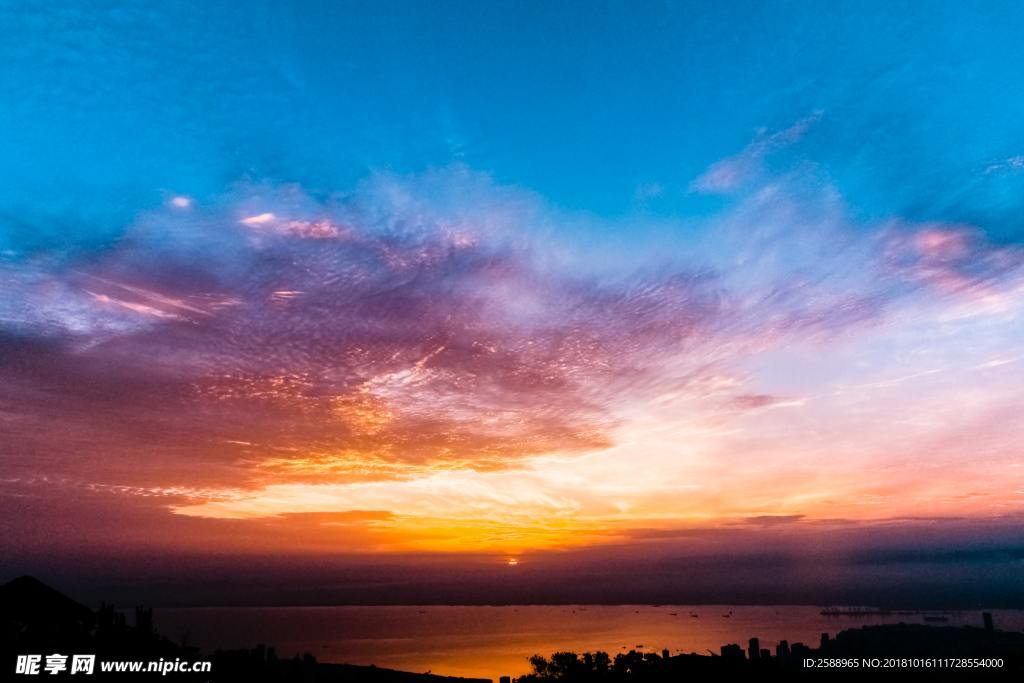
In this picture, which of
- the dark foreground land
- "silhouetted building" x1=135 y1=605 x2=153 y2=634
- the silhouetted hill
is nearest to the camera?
the silhouetted hill

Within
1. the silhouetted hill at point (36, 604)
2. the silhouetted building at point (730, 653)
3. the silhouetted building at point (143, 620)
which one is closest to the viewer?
the silhouetted hill at point (36, 604)

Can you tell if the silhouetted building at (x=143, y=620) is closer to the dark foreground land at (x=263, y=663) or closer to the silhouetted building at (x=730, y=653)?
the dark foreground land at (x=263, y=663)

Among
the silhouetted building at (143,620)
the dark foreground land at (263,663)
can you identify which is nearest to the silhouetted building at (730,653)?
the dark foreground land at (263,663)

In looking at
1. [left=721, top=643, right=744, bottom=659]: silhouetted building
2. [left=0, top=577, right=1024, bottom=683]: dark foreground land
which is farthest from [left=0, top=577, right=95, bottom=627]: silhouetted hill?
[left=721, top=643, right=744, bottom=659]: silhouetted building

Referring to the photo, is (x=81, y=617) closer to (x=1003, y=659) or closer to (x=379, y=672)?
(x=379, y=672)

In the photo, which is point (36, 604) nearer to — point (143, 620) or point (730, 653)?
point (143, 620)

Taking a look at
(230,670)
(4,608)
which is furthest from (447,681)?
(4,608)

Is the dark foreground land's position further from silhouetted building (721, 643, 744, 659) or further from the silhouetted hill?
silhouetted building (721, 643, 744, 659)

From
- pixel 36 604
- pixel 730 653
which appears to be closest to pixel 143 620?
pixel 36 604

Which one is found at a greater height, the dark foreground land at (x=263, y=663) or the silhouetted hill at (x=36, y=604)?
the silhouetted hill at (x=36, y=604)

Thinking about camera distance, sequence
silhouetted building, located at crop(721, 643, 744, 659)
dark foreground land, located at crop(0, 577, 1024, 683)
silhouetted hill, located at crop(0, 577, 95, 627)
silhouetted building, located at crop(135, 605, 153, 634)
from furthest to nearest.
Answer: silhouetted building, located at crop(721, 643, 744, 659), silhouetted building, located at crop(135, 605, 153, 634), dark foreground land, located at crop(0, 577, 1024, 683), silhouetted hill, located at crop(0, 577, 95, 627)

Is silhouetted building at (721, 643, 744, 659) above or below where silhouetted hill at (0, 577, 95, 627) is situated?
below

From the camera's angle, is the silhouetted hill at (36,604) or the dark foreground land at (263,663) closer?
the silhouetted hill at (36,604)

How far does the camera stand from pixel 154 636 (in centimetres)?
2805
